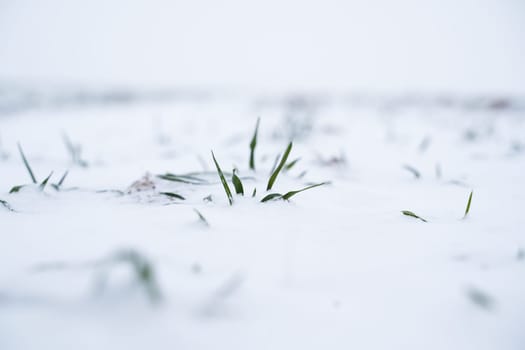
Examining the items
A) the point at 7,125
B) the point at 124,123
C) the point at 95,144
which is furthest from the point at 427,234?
the point at 7,125

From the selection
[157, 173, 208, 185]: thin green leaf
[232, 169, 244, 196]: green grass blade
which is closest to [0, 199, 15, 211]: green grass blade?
[157, 173, 208, 185]: thin green leaf

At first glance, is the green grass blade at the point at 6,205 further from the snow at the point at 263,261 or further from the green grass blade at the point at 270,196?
the green grass blade at the point at 270,196

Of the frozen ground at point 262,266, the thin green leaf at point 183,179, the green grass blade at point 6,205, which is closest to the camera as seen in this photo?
the frozen ground at point 262,266

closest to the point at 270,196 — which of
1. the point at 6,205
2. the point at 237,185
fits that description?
the point at 237,185

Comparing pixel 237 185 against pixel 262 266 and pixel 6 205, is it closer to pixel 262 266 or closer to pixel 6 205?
pixel 262 266

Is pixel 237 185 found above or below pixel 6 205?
above

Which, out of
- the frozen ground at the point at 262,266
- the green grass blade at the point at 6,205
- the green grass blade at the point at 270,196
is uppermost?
the green grass blade at the point at 270,196

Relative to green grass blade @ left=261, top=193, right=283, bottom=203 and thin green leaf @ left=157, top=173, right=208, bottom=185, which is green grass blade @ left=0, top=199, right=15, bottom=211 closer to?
thin green leaf @ left=157, top=173, right=208, bottom=185

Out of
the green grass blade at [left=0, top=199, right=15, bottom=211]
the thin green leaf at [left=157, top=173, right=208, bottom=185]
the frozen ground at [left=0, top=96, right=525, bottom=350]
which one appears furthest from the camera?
the thin green leaf at [left=157, top=173, right=208, bottom=185]

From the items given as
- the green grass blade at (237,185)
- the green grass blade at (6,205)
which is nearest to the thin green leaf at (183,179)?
the green grass blade at (237,185)

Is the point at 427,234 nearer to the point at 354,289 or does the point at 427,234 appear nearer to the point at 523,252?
the point at 523,252

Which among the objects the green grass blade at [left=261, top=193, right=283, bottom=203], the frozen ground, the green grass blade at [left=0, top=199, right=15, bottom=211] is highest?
the green grass blade at [left=261, top=193, right=283, bottom=203]
